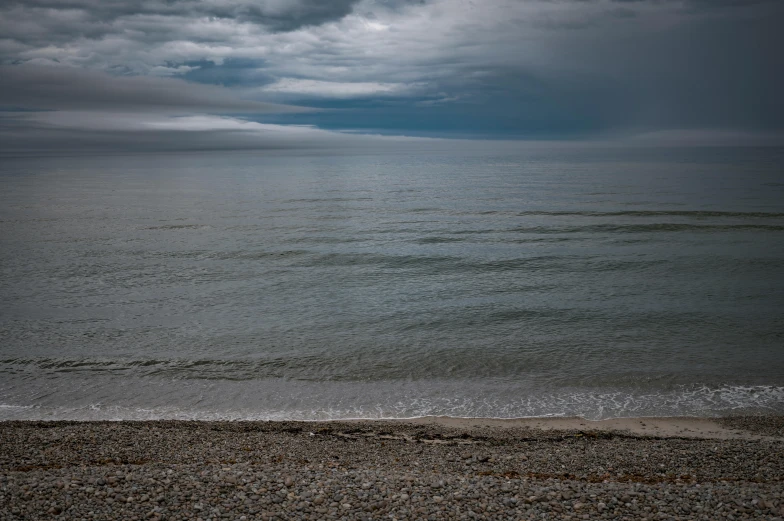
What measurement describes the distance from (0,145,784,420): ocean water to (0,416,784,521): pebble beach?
4.63 ft

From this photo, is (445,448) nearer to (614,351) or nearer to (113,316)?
(614,351)

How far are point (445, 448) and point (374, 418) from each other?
8.49 ft

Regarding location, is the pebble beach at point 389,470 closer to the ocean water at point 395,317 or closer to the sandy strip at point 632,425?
the sandy strip at point 632,425

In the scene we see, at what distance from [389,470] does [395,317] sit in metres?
11.0

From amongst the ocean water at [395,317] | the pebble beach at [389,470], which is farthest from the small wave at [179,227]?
the pebble beach at [389,470]

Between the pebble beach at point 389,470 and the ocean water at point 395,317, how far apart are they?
1412mm

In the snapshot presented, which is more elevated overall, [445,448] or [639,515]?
[639,515]

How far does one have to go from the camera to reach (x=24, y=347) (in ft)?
55.2

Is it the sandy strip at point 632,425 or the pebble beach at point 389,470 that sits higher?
the pebble beach at point 389,470

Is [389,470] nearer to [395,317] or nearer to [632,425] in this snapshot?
[632,425]

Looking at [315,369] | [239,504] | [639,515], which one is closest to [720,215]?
[315,369]

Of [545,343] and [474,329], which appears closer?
[545,343]

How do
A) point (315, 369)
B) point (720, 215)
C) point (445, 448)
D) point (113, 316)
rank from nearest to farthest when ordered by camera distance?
point (445, 448) → point (315, 369) → point (113, 316) → point (720, 215)

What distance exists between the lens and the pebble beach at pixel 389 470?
22.9 feet
